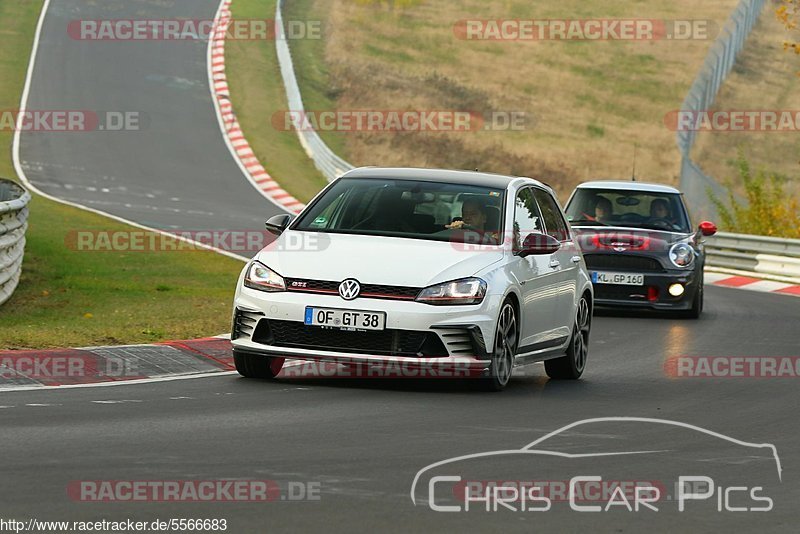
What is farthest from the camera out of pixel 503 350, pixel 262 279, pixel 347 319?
pixel 503 350

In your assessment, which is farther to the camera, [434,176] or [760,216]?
[760,216]

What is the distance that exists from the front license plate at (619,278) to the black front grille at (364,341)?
867 centimetres

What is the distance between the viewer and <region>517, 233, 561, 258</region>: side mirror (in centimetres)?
1159

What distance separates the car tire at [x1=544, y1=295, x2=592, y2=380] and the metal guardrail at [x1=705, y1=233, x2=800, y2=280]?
14.5 m

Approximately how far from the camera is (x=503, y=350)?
11180 millimetres

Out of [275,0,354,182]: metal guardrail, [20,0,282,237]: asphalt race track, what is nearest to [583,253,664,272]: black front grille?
[20,0,282,237]: asphalt race track

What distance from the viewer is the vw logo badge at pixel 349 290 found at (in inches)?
416

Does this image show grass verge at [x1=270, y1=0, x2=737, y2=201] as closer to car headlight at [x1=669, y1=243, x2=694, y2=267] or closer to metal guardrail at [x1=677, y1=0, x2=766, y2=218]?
metal guardrail at [x1=677, y1=0, x2=766, y2=218]

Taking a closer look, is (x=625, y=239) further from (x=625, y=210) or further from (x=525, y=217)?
(x=525, y=217)

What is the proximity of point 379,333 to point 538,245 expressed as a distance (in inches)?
66.6

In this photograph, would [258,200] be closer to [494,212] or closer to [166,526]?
[494,212]

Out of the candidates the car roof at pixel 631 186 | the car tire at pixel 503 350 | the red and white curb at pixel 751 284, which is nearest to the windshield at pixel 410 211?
the car tire at pixel 503 350

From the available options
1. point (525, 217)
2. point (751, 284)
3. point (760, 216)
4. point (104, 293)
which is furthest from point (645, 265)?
point (760, 216)

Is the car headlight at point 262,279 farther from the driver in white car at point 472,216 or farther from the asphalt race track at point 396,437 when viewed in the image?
the driver in white car at point 472,216
